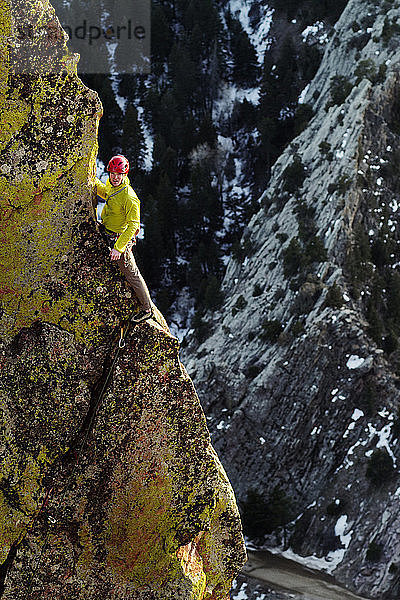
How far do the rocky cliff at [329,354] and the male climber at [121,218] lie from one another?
31797 mm

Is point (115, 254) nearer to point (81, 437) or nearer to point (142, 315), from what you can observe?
point (142, 315)

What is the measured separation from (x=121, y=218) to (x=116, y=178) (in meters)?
0.72

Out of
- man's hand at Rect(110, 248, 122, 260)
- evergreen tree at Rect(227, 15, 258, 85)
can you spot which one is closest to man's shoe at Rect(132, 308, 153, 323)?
man's hand at Rect(110, 248, 122, 260)

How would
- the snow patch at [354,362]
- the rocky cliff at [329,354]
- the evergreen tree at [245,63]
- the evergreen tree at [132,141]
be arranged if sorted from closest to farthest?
the rocky cliff at [329,354] → the snow patch at [354,362] → the evergreen tree at [132,141] → the evergreen tree at [245,63]

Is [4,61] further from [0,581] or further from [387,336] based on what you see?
[387,336]

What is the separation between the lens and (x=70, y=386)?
1195 centimetres

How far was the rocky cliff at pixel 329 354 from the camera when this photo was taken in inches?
1597

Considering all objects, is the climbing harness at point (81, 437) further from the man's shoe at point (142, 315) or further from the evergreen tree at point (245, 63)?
the evergreen tree at point (245, 63)

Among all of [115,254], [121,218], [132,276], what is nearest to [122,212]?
[121,218]

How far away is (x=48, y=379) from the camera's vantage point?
11812 millimetres

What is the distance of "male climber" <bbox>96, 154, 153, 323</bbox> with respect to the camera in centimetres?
1173

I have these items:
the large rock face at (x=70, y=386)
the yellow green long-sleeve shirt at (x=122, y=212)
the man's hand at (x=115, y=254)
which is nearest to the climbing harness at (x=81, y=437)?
the large rock face at (x=70, y=386)

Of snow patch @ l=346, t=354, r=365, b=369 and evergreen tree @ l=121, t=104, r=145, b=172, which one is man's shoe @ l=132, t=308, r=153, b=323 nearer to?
snow patch @ l=346, t=354, r=365, b=369

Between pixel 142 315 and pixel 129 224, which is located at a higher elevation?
pixel 129 224
